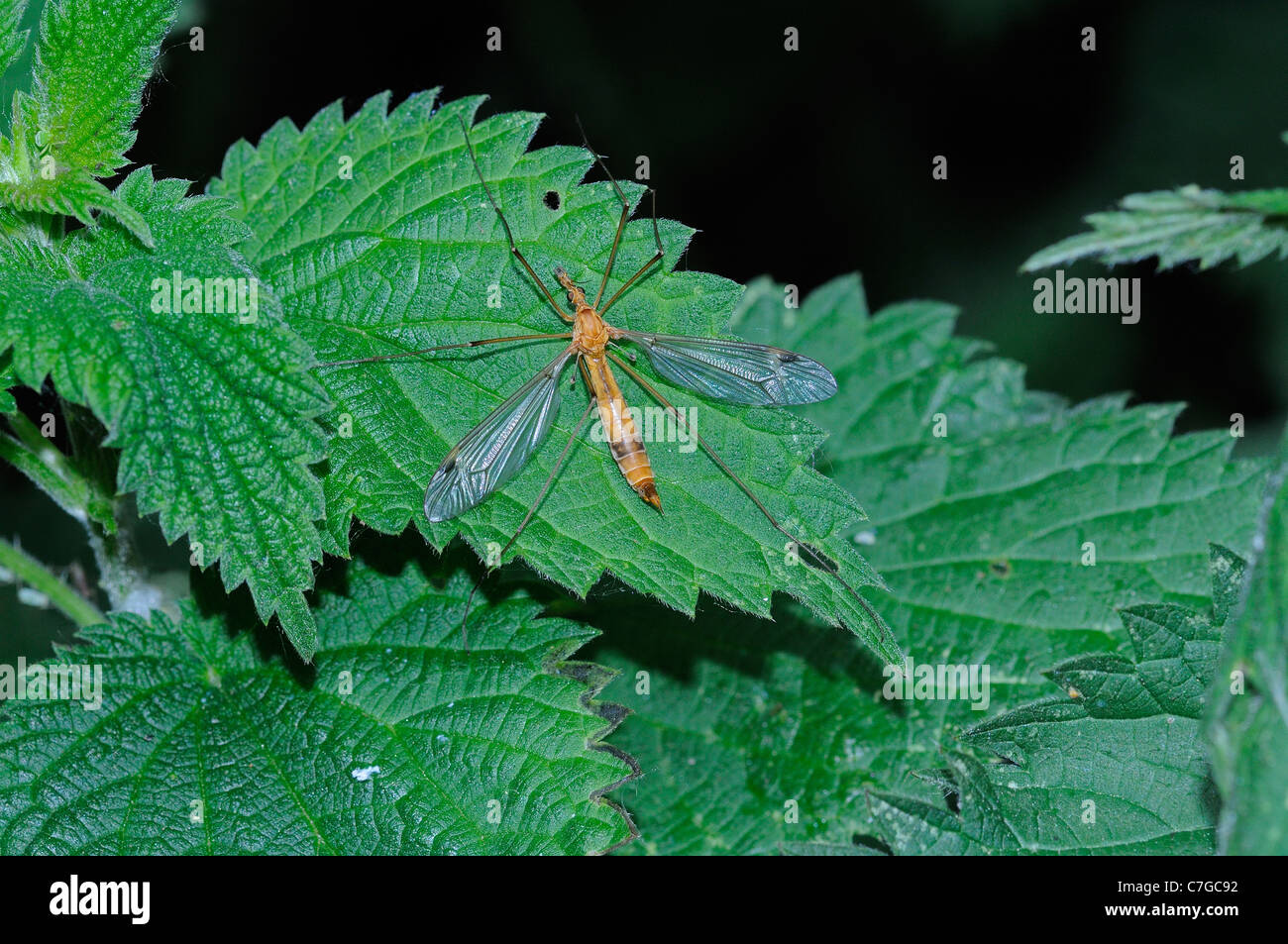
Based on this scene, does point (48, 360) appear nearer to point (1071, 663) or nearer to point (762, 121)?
point (1071, 663)

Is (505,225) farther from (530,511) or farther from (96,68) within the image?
(96,68)

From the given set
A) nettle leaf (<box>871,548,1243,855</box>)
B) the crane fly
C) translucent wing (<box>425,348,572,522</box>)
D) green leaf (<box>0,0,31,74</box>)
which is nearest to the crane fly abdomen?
the crane fly

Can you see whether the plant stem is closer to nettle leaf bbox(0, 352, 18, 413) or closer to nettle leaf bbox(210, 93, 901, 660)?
nettle leaf bbox(0, 352, 18, 413)

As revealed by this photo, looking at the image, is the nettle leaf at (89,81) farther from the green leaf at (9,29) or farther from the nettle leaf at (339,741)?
the nettle leaf at (339,741)

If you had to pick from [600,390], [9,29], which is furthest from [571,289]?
[9,29]

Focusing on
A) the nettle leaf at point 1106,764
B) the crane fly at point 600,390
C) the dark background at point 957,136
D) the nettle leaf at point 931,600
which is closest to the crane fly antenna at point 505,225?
the crane fly at point 600,390

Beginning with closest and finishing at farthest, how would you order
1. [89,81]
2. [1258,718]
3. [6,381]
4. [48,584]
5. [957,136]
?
[1258,718]
[6,381]
[89,81]
[48,584]
[957,136]
